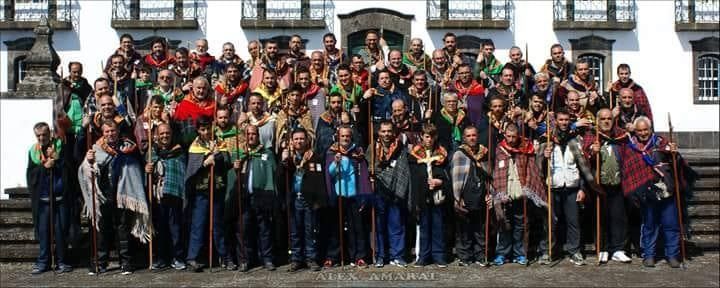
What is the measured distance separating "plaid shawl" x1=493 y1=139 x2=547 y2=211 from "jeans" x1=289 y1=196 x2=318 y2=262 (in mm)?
1900

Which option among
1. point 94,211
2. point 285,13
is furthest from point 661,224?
point 285,13

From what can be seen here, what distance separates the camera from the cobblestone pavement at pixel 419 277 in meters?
7.18

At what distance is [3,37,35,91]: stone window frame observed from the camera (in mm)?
17562

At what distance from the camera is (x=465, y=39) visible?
56.7ft

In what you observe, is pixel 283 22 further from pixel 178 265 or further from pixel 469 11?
pixel 178 265

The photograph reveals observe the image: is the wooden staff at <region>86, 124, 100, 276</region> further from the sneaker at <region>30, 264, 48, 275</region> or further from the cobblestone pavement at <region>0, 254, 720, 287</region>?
the sneaker at <region>30, 264, 48, 275</region>

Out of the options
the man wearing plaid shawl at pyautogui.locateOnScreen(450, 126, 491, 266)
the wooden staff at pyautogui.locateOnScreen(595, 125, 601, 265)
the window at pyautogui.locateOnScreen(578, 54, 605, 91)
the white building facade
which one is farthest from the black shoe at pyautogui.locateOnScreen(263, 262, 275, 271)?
the window at pyautogui.locateOnScreen(578, 54, 605, 91)

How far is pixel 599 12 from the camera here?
57.7 feet

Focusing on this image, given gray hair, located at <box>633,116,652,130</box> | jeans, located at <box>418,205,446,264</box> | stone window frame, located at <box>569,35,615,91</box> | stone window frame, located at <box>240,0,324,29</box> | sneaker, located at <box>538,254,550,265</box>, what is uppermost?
stone window frame, located at <box>240,0,324,29</box>

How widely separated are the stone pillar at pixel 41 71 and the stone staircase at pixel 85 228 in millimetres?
A: 1482

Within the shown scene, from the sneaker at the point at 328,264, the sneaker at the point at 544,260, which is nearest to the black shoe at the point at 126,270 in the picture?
the sneaker at the point at 328,264

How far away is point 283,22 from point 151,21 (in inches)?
119

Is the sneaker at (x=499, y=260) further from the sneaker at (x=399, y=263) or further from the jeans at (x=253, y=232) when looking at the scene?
the jeans at (x=253, y=232)

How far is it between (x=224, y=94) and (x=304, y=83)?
102 cm
